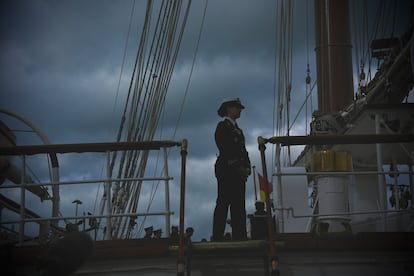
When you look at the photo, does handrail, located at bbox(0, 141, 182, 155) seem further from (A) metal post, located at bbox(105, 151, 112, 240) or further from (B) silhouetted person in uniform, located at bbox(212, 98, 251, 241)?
(B) silhouetted person in uniform, located at bbox(212, 98, 251, 241)

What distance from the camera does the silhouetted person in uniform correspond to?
710 cm

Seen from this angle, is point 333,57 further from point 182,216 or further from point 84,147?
point 182,216

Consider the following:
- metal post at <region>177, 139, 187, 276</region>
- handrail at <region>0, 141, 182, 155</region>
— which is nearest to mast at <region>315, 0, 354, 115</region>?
handrail at <region>0, 141, 182, 155</region>

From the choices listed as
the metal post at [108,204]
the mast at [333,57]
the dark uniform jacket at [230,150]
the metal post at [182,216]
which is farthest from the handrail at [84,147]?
the mast at [333,57]

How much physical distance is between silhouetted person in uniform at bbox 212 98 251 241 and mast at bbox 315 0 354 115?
5201 millimetres

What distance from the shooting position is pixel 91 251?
18.4ft

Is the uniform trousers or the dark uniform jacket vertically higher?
the dark uniform jacket

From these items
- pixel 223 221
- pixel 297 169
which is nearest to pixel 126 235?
pixel 297 169

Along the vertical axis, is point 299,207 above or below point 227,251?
above

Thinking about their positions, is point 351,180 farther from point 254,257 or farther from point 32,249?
point 32,249

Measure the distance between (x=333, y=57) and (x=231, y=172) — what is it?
611cm

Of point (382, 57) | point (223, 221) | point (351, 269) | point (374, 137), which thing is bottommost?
point (351, 269)

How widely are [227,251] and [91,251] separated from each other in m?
1.26

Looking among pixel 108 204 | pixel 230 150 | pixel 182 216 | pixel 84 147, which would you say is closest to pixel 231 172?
pixel 230 150
